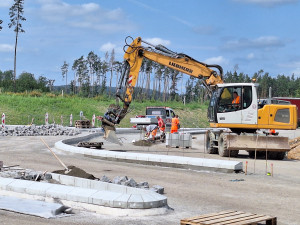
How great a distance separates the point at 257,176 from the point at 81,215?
25.8 feet

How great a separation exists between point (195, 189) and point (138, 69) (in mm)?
12147

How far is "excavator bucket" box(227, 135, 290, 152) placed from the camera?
67.8 ft

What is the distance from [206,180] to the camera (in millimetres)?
14141

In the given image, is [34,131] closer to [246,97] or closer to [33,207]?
[246,97]

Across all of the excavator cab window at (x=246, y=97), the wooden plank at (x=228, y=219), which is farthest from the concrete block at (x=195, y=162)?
the wooden plank at (x=228, y=219)

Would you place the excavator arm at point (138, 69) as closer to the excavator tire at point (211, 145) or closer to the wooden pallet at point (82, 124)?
the excavator tire at point (211, 145)

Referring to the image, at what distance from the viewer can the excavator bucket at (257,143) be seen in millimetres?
20656

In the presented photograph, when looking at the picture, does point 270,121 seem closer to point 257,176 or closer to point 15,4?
point 257,176

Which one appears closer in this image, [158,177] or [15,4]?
[158,177]

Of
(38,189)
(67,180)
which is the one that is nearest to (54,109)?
(67,180)

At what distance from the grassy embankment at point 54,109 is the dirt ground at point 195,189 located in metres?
34.4

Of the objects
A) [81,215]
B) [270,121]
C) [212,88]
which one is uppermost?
[212,88]

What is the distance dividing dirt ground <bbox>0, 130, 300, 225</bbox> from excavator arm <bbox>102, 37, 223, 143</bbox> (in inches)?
123

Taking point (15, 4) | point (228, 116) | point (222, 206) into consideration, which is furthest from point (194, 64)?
point (15, 4)
